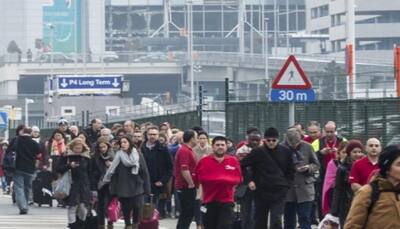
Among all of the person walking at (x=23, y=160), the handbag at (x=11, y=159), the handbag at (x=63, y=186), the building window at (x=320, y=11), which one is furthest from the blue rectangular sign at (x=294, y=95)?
the building window at (x=320, y=11)

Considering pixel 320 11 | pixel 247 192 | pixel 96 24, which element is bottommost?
pixel 247 192

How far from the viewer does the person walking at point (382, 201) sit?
41.2 feet

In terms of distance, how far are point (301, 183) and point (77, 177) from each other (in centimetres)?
314

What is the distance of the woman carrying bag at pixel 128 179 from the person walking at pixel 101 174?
2.18ft

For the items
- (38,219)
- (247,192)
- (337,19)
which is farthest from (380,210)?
(337,19)

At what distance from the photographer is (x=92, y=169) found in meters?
24.5

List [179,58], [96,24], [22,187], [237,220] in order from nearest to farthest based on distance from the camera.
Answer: [237,220]
[22,187]
[179,58]
[96,24]

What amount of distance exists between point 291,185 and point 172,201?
27.3 ft

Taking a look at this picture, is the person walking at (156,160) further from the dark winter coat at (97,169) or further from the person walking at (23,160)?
the person walking at (23,160)

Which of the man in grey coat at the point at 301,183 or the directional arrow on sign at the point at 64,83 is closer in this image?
the man in grey coat at the point at 301,183

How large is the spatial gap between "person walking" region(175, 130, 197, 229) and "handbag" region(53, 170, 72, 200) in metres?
1.46

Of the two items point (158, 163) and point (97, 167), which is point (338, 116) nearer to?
point (158, 163)

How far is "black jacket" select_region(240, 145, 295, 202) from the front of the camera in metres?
20.8

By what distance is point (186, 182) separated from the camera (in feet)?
76.7
